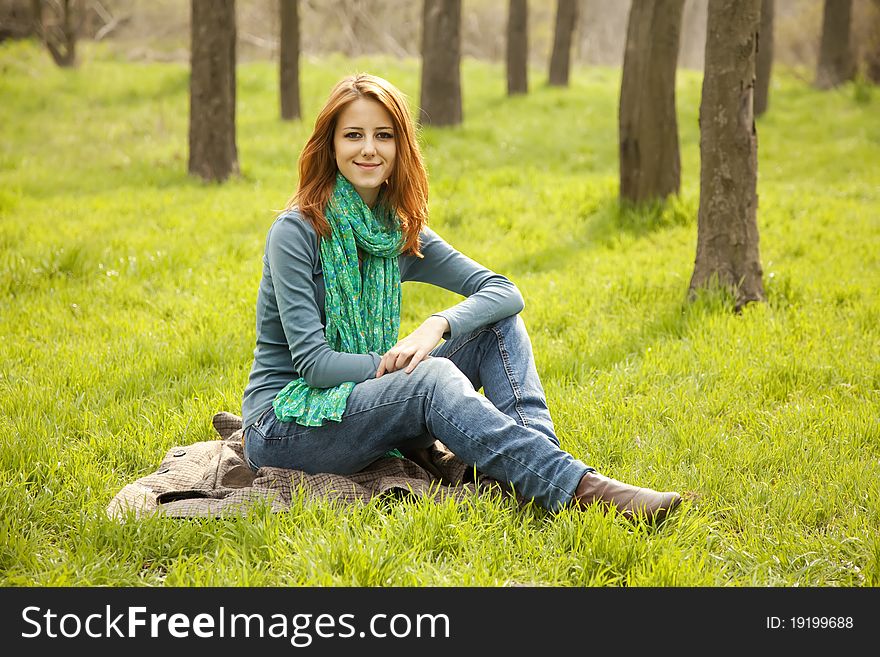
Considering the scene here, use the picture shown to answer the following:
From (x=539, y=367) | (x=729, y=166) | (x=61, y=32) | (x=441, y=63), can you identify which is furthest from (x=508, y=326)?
(x=61, y=32)

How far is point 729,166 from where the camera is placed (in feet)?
18.1

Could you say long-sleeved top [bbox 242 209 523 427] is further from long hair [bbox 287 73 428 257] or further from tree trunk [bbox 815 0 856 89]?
tree trunk [bbox 815 0 856 89]

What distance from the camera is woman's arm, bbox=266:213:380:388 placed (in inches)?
122

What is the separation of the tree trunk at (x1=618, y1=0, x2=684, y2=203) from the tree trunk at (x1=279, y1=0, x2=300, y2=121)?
7.41 metres

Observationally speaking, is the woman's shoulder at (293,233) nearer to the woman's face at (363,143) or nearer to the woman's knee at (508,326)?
the woman's face at (363,143)

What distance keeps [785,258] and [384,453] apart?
4.81 meters

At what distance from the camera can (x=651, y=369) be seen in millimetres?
4625

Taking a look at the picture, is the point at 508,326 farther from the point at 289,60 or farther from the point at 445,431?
the point at 289,60

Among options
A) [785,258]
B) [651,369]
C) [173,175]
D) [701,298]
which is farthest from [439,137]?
[651,369]

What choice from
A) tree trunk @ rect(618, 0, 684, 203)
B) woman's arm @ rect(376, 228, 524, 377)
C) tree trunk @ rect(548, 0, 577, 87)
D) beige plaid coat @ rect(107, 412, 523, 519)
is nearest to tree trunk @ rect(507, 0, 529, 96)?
tree trunk @ rect(548, 0, 577, 87)

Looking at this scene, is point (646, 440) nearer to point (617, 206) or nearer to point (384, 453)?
point (384, 453)

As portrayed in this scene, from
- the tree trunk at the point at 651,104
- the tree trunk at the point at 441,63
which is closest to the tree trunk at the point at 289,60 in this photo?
the tree trunk at the point at 441,63

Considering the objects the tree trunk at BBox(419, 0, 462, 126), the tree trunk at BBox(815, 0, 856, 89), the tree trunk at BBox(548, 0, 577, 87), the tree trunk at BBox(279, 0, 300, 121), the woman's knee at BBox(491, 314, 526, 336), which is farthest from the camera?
the tree trunk at BBox(548, 0, 577, 87)

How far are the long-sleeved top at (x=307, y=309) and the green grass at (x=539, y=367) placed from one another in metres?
0.54
